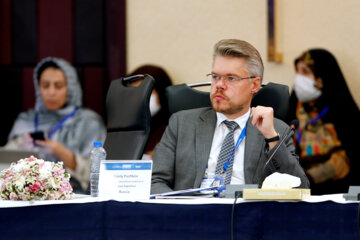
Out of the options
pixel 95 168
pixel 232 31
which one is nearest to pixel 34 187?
pixel 95 168

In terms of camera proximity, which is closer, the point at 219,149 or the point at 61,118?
the point at 219,149

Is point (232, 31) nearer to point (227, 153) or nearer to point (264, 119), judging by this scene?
point (227, 153)

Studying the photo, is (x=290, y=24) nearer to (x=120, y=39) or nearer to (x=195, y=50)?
(x=195, y=50)

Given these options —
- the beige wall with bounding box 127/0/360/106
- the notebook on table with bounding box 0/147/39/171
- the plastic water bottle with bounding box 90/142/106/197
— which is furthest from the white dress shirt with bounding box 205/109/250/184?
the beige wall with bounding box 127/0/360/106

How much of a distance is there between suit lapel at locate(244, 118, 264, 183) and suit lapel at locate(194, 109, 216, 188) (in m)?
0.14

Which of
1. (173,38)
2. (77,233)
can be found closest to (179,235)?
(77,233)

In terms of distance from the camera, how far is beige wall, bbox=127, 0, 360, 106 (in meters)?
4.27

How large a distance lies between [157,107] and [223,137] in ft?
5.70

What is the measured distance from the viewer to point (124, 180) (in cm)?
211

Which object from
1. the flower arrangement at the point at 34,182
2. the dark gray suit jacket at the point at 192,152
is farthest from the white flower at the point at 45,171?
the dark gray suit jacket at the point at 192,152

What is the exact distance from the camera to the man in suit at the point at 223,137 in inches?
101

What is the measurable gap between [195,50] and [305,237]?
3.06m

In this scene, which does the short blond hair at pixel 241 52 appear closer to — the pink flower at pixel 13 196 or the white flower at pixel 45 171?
the white flower at pixel 45 171

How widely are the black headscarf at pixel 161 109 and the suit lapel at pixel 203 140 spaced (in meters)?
1.39
